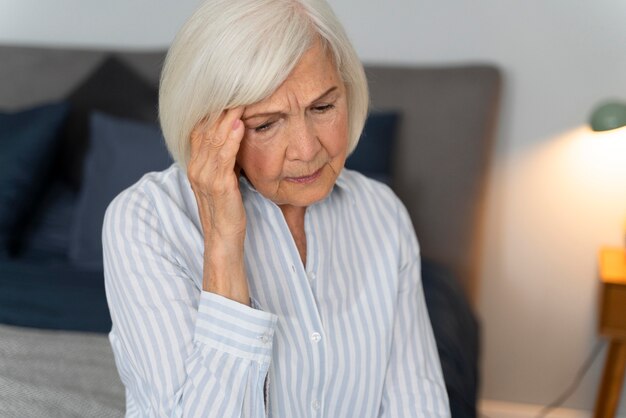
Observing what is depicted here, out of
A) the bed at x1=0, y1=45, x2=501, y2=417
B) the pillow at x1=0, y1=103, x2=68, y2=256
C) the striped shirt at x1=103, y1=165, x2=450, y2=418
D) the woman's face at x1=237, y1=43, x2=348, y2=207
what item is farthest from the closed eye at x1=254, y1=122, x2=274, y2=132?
the pillow at x1=0, y1=103, x2=68, y2=256

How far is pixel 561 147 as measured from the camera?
3014mm

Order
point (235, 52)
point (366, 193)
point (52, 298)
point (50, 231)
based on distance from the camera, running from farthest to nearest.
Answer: point (50, 231) < point (52, 298) < point (366, 193) < point (235, 52)

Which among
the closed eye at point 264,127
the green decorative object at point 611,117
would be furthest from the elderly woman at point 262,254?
the green decorative object at point 611,117

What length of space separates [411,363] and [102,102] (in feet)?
5.69

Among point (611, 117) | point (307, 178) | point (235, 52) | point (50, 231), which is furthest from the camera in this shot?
point (50, 231)

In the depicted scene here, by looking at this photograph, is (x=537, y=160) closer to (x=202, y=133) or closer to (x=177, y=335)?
(x=202, y=133)

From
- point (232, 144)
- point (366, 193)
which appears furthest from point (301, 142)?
point (366, 193)

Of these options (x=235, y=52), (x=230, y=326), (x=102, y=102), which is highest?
(x=235, y=52)

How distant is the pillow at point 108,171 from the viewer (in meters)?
2.83

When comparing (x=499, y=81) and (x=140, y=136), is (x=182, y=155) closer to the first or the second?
(x=140, y=136)

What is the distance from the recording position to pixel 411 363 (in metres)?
1.71

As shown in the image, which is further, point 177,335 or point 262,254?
point 262,254

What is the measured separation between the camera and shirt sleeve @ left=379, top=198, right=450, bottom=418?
169 cm

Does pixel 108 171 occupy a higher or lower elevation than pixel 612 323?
higher
